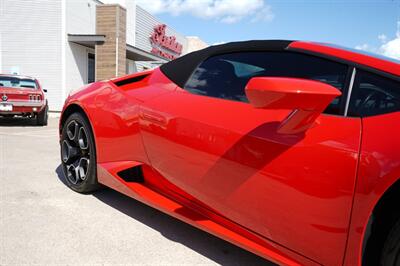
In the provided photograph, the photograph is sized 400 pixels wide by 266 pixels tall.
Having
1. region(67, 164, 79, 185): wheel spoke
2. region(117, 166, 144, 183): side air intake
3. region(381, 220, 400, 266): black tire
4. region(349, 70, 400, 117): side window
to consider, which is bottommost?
region(67, 164, 79, 185): wheel spoke

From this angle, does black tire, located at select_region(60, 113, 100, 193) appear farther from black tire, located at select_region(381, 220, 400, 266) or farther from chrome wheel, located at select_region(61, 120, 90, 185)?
black tire, located at select_region(381, 220, 400, 266)

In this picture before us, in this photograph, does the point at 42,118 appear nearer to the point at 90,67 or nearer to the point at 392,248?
the point at 90,67

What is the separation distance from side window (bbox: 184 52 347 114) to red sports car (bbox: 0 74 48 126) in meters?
7.72

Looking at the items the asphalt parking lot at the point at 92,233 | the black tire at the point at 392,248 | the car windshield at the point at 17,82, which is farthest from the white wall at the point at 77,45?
the black tire at the point at 392,248

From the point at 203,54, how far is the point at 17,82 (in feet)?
27.3

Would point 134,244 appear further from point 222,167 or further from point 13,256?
point 222,167

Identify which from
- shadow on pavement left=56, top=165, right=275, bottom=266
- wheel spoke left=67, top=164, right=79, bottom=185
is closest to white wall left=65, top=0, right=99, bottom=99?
wheel spoke left=67, top=164, right=79, bottom=185

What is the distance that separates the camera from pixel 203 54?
2.45 m

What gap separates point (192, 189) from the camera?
7.11 ft

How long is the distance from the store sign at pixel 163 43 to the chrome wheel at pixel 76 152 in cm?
1968

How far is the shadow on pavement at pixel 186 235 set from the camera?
2.25 m

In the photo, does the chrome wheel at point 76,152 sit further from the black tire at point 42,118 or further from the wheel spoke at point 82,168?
the black tire at point 42,118

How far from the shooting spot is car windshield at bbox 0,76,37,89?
9062 millimetres

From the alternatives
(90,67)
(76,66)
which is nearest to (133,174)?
(76,66)
